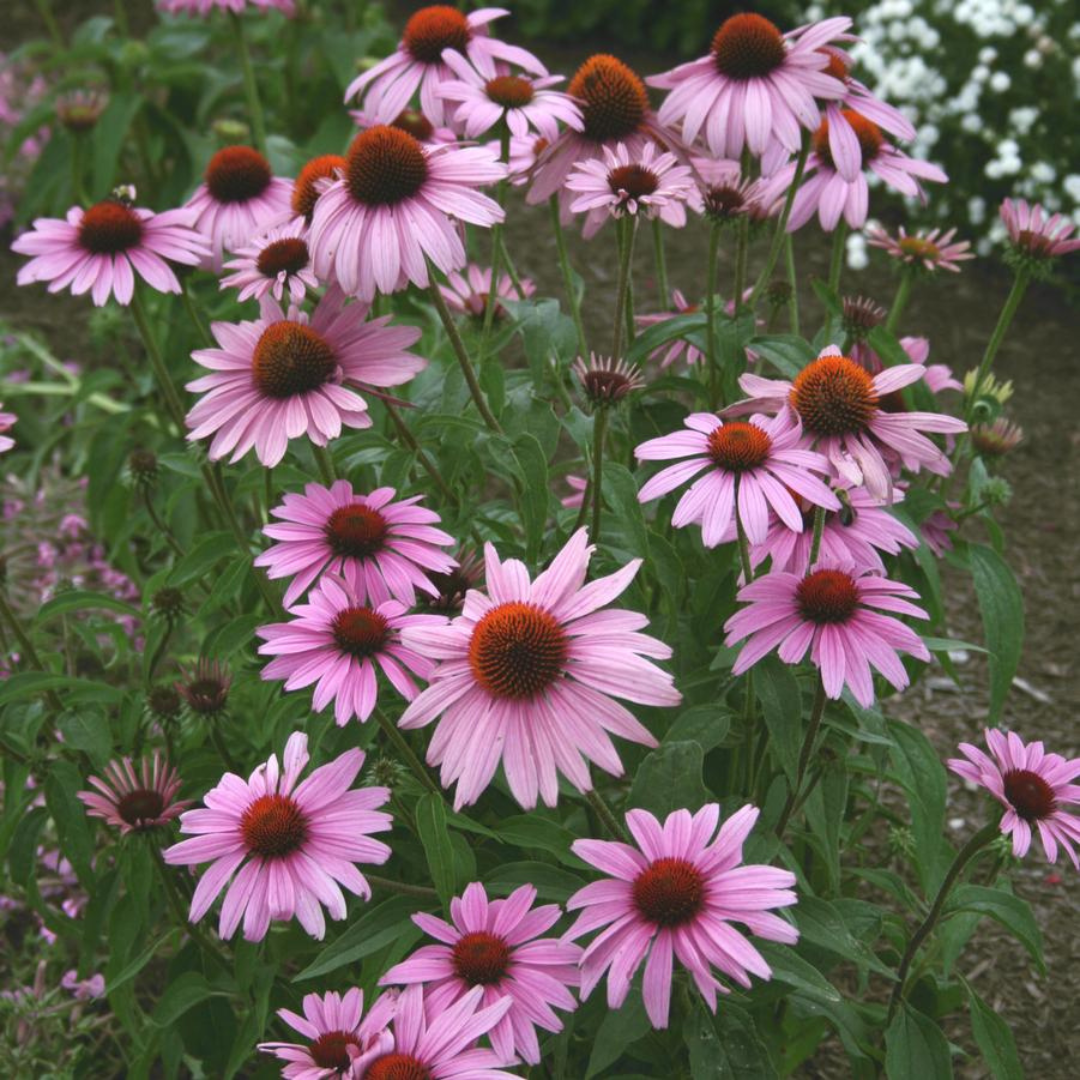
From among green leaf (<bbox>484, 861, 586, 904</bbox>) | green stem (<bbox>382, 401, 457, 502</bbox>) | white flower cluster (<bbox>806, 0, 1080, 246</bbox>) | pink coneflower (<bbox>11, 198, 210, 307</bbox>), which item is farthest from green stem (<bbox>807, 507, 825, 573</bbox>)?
white flower cluster (<bbox>806, 0, 1080, 246</bbox>)

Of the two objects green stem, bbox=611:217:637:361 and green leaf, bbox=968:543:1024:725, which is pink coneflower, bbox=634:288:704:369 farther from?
green leaf, bbox=968:543:1024:725

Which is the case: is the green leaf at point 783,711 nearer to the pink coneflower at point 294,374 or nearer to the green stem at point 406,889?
the green stem at point 406,889

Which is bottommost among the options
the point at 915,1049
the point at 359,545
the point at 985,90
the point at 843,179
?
the point at 985,90

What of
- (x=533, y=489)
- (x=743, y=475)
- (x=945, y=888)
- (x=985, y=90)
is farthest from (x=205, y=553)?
Result: (x=985, y=90)

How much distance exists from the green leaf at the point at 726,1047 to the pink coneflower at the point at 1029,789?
0.38 metres

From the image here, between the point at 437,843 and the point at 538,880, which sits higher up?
the point at 437,843

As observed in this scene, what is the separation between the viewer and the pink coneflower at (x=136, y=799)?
1850 mm

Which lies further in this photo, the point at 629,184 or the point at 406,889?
the point at 629,184

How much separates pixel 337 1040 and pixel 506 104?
1336 millimetres

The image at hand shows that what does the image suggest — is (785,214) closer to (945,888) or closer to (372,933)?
(945,888)

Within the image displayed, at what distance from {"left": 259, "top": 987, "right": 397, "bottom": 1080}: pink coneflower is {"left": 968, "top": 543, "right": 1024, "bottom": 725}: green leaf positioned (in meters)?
1.13

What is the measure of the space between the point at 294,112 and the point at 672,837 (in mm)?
3875

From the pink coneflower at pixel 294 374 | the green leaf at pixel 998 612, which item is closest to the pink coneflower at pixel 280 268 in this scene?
the pink coneflower at pixel 294 374

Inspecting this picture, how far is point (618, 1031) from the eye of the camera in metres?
1.54
